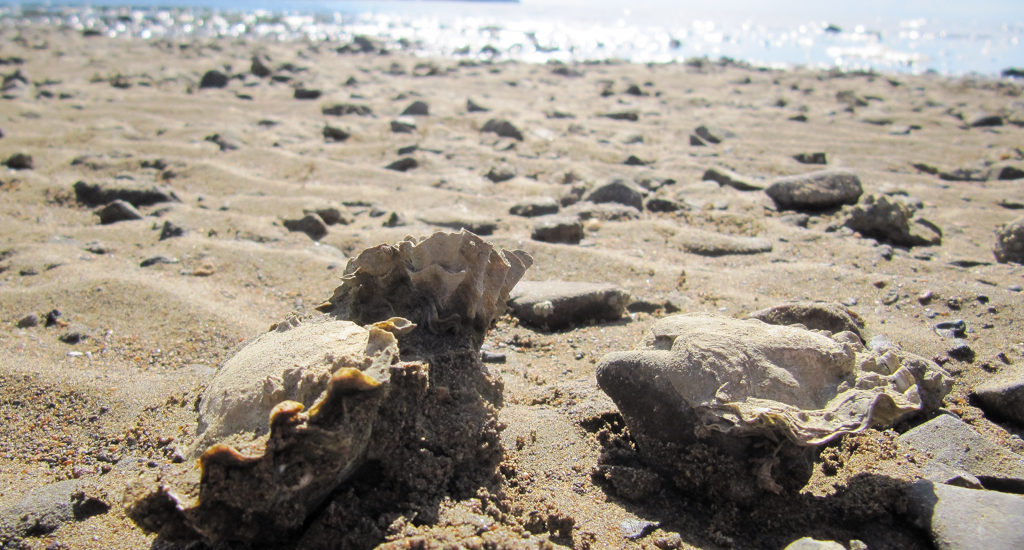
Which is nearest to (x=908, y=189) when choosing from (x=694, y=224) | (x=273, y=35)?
(x=694, y=224)

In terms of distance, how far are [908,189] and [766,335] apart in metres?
3.74

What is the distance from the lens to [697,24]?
20.1 metres

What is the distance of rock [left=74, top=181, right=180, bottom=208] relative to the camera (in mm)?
4250

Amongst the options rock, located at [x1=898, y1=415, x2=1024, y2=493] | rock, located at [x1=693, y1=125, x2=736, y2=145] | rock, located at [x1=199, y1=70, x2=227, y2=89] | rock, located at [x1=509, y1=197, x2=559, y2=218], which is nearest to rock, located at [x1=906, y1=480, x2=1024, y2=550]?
rock, located at [x1=898, y1=415, x2=1024, y2=493]

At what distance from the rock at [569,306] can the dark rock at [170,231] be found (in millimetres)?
1858

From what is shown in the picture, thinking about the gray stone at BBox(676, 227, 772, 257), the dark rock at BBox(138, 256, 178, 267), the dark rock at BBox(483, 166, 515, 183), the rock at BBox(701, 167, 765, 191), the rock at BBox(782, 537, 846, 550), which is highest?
the rock at BBox(701, 167, 765, 191)

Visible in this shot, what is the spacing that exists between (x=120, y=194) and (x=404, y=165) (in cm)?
177

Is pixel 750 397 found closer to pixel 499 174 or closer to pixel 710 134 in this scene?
pixel 499 174

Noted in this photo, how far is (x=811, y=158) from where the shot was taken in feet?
19.0

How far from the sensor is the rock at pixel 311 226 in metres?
3.92

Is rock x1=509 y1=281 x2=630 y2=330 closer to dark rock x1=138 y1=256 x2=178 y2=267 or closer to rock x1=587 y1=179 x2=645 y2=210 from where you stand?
rock x1=587 y1=179 x2=645 y2=210

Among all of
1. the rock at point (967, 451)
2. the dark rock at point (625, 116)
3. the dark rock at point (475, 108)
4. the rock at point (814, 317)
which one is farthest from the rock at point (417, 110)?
the rock at point (967, 451)

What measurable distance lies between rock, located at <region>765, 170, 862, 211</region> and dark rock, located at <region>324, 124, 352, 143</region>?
3305 millimetres

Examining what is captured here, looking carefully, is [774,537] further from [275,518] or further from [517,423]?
[275,518]
